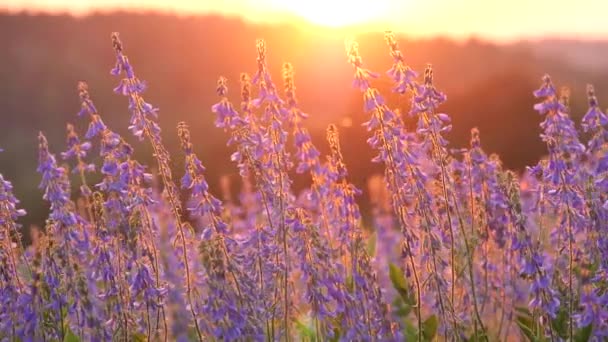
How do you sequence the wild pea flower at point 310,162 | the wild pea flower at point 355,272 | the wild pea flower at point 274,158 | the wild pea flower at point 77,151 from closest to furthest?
1. the wild pea flower at point 274,158
2. the wild pea flower at point 355,272
3. the wild pea flower at point 77,151
4. the wild pea flower at point 310,162

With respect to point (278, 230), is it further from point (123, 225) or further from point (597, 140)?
point (597, 140)

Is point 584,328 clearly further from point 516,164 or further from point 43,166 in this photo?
point 516,164

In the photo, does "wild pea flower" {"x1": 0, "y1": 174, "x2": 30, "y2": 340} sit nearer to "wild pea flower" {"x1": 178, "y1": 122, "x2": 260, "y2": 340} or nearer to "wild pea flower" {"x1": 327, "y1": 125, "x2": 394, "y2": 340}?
"wild pea flower" {"x1": 178, "y1": 122, "x2": 260, "y2": 340}

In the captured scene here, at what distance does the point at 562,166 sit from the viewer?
442 cm

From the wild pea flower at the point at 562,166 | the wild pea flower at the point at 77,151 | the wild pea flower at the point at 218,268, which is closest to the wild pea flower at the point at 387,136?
Answer: the wild pea flower at the point at 562,166

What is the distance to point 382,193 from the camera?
368 inches

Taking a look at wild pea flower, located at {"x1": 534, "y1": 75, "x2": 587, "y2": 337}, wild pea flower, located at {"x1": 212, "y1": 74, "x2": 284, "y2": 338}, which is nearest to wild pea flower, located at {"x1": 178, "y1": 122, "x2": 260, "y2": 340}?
wild pea flower, located at {"x1": 212, "y1": 74, "x2": 284, "y2": 338}

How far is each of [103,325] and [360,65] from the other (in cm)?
196

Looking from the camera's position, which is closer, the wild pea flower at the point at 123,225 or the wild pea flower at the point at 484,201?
the wild pea flower at the point at 123,225

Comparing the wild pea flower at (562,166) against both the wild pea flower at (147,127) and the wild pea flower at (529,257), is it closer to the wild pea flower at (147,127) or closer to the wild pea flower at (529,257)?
the wild pea flower at (529,257)

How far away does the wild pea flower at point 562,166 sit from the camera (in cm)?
443

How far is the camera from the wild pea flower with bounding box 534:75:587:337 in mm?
4426

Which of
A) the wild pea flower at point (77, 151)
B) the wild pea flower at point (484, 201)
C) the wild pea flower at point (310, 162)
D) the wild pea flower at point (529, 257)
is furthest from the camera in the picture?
the wild pea flower at point (484, 201)

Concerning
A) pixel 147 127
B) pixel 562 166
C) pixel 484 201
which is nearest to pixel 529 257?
pixel 562 166
